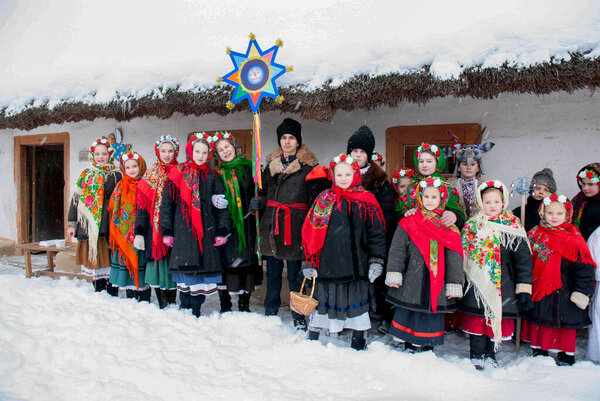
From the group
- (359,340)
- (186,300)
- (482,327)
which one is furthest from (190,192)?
(482,327)

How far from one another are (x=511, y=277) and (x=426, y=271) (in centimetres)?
64

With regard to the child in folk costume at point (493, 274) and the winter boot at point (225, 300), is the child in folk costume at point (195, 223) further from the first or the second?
the child in folk costume at point (493, 274)

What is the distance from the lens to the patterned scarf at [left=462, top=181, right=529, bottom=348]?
260 centimetres

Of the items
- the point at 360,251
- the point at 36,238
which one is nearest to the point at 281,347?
the point at 360,251

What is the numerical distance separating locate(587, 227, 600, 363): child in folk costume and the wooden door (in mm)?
1524

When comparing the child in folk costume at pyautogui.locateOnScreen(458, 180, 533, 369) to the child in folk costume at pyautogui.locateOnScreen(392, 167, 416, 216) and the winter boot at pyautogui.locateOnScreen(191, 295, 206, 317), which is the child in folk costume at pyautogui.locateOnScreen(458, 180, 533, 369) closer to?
the child in folk costume at pyautogui.locateOnScreen(392, 167, 416, 216)

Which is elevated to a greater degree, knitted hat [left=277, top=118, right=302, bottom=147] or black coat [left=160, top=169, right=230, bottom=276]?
knitted hat [left=277, top=118, right=302, bottom=147]

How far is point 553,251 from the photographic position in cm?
273

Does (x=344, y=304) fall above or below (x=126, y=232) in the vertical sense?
below

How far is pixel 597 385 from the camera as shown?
2432 mm

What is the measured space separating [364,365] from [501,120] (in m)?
2.93

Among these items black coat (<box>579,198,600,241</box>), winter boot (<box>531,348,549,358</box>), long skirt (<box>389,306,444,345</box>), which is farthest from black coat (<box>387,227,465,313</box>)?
black coat (<box>579,198,600,241</box>)

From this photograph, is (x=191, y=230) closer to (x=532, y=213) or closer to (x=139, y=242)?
(x=139, y=242)

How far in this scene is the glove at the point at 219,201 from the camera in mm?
3322
